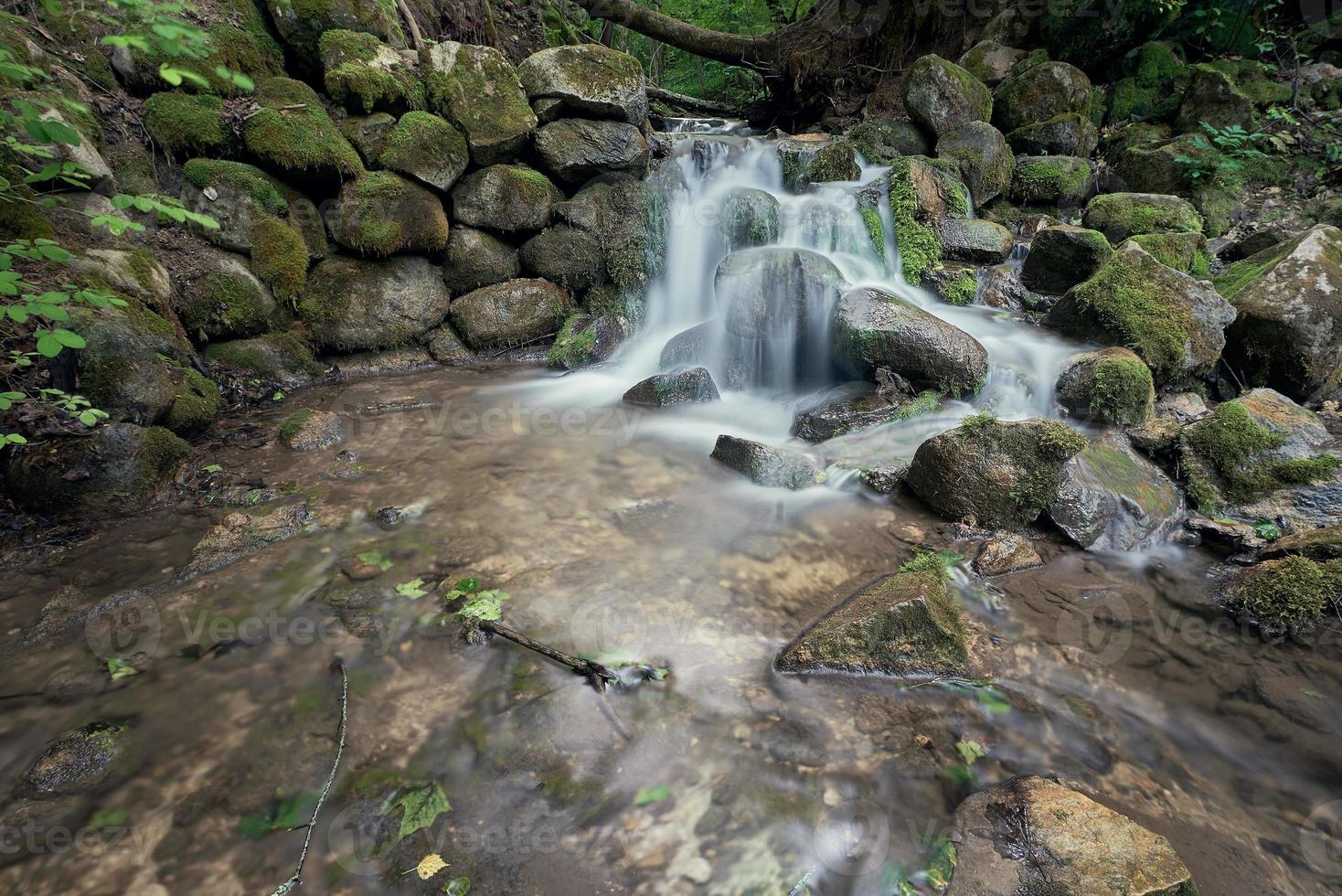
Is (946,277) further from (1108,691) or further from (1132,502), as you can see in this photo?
(1108,691)

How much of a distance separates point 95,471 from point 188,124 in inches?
163

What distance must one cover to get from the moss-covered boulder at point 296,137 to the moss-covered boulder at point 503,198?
1.21 m

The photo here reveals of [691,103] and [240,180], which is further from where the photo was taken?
[691,103]

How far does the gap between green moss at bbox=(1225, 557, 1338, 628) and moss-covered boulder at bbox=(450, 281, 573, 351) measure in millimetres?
7371

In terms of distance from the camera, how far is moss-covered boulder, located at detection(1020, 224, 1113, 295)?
274 inches

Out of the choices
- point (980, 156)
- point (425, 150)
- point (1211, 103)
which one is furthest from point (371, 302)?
point (1211, 103)

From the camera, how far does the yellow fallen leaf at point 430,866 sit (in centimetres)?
197

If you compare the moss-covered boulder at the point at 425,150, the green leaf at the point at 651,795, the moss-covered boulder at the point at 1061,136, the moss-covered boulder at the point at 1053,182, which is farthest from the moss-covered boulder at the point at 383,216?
the moss-covered boulder at the point at 1061,136

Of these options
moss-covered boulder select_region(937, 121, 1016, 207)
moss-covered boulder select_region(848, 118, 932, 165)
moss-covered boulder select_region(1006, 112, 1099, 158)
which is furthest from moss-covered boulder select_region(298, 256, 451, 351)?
moss-covered boulder select_region(1006, 112, 1099, 158)

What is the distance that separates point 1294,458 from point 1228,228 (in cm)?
612

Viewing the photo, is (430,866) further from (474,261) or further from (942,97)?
(942,97)

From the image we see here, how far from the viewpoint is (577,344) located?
7.62 meters

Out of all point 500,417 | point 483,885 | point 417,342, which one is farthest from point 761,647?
point 417,342

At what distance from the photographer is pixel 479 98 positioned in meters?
7.39
